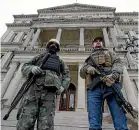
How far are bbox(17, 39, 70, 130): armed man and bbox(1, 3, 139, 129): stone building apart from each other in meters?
8.27

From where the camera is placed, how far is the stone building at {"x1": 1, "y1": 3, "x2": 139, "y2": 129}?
47.0 feet

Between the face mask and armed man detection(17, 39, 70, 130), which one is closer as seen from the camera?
armed man detection(17, 39, 70, 130)

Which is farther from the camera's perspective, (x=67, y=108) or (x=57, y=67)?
(x=67, y=108)

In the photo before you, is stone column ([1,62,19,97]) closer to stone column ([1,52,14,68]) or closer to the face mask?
stone column ([1,52,14,68])

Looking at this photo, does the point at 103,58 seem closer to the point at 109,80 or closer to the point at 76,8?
the point at 109,80

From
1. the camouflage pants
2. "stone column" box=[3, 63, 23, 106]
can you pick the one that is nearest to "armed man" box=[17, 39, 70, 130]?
the camouflage pants

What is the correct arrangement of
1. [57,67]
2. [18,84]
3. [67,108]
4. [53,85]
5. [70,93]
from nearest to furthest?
1. [53,85]
2. [57,67]
3. [18,84]
4. [67,108]
5. [70,93]

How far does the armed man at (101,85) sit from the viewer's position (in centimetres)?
348

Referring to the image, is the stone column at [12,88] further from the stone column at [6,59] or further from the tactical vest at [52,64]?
the tactical vest at [52,64]

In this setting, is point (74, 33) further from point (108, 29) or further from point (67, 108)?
point (67, 108)

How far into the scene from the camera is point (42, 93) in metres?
3.70

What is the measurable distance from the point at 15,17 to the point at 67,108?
21.6 meters

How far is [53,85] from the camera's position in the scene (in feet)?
12.4

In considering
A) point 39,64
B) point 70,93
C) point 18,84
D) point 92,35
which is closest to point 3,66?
point 18,84
